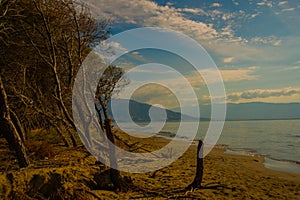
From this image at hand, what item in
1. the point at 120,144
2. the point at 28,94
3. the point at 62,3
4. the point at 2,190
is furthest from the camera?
the point at 120,144

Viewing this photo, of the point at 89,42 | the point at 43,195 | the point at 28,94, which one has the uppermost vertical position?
the point at 89,42

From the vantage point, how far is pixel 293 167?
67.4 feet

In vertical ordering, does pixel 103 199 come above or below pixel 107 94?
below

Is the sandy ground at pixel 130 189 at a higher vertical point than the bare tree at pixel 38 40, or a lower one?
lower

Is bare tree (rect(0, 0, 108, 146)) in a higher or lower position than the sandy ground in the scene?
higher

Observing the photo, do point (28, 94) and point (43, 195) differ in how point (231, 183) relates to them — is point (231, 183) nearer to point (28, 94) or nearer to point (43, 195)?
point (43, 195)

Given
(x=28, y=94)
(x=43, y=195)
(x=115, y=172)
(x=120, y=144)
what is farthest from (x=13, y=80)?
(x=120, y=144)

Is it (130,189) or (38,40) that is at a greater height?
(38,40)

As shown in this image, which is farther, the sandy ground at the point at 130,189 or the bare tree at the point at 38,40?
the bare tree at the point at 38,40

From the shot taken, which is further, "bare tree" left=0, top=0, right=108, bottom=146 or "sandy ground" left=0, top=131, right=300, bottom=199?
"bare tree" left=0, top=0, right=108, bottom=146

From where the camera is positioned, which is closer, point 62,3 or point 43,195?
point 43,195

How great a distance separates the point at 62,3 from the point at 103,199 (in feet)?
29.7

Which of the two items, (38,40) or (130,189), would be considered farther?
(38,40)

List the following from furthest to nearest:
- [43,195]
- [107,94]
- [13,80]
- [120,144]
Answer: [107,94] < [120,144] < [13,80] < [43,195]
